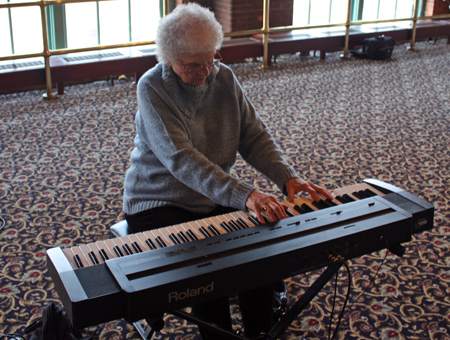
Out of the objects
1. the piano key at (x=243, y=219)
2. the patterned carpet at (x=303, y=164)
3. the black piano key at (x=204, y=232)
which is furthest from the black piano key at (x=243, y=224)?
the patterned carpet at (x=303, y=164)

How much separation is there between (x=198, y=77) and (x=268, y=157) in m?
0.41

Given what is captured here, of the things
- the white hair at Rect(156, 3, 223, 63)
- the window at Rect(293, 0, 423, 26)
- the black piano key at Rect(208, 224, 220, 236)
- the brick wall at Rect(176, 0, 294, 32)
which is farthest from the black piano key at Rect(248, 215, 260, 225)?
the window at Rect(293, 0, 423, 26)

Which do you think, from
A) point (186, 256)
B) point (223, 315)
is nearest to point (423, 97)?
point (223, 315)

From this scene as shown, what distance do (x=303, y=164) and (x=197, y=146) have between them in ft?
6.43

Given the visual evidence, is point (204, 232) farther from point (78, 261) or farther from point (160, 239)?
point (78, 261)

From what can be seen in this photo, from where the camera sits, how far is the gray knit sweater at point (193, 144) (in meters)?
1.88

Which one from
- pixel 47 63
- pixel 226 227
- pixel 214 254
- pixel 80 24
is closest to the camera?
pixel 214 254

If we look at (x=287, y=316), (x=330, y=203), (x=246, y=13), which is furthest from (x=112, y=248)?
(x=246, y=13)

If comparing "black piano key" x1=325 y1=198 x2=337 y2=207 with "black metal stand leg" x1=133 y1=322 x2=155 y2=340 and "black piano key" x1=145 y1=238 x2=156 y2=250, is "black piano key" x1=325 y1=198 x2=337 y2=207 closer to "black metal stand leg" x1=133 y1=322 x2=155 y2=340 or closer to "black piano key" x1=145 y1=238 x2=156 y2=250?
"black piano key" x1=145 y1=238 x2=156 y2=250

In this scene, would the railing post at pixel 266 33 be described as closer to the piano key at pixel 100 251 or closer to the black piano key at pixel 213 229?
the black piano key at pixel 213 229

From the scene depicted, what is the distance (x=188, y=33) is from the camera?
6.10ft

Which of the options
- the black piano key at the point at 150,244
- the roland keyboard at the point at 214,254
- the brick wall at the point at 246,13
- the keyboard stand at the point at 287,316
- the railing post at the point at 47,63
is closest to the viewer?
the roland keyboard at the point at 214,254

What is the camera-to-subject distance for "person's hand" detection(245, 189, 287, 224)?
1.69m

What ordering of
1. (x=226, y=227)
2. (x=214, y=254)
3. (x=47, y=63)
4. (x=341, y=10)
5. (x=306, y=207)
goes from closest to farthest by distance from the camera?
(x=214, y=254) → (x=226, y=227) → (x=306, y=207) → (x=47, y=63) → (x=341, y=10)
